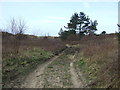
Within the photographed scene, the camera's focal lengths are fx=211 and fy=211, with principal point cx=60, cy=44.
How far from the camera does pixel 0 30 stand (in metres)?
24.8

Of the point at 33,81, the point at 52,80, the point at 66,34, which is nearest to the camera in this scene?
the point at 33,81

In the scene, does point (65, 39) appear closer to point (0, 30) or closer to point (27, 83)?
point (0, 30)

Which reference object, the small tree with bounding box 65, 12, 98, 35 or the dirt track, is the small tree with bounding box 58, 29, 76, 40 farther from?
the dirt track

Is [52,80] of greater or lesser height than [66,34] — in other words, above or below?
below

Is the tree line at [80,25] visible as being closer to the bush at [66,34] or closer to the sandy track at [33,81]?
the bush at [66,34]

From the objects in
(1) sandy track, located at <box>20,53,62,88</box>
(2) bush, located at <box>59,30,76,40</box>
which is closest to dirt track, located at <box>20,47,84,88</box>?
(1) sandy track, located at <box>20,53,62,88</box>

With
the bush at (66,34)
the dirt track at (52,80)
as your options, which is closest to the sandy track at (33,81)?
the dirt track at (52,80)

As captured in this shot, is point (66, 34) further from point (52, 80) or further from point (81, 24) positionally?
point (52, 80)

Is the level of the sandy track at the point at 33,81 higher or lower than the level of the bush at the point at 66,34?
lower

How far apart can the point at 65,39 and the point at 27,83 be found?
3270 cm

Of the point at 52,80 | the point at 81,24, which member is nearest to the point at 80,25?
the point at 81,24

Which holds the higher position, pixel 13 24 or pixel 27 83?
pixel 13 24

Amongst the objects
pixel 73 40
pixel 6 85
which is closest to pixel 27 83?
pixel 6 85

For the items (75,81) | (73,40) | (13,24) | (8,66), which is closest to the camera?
(75,81)
